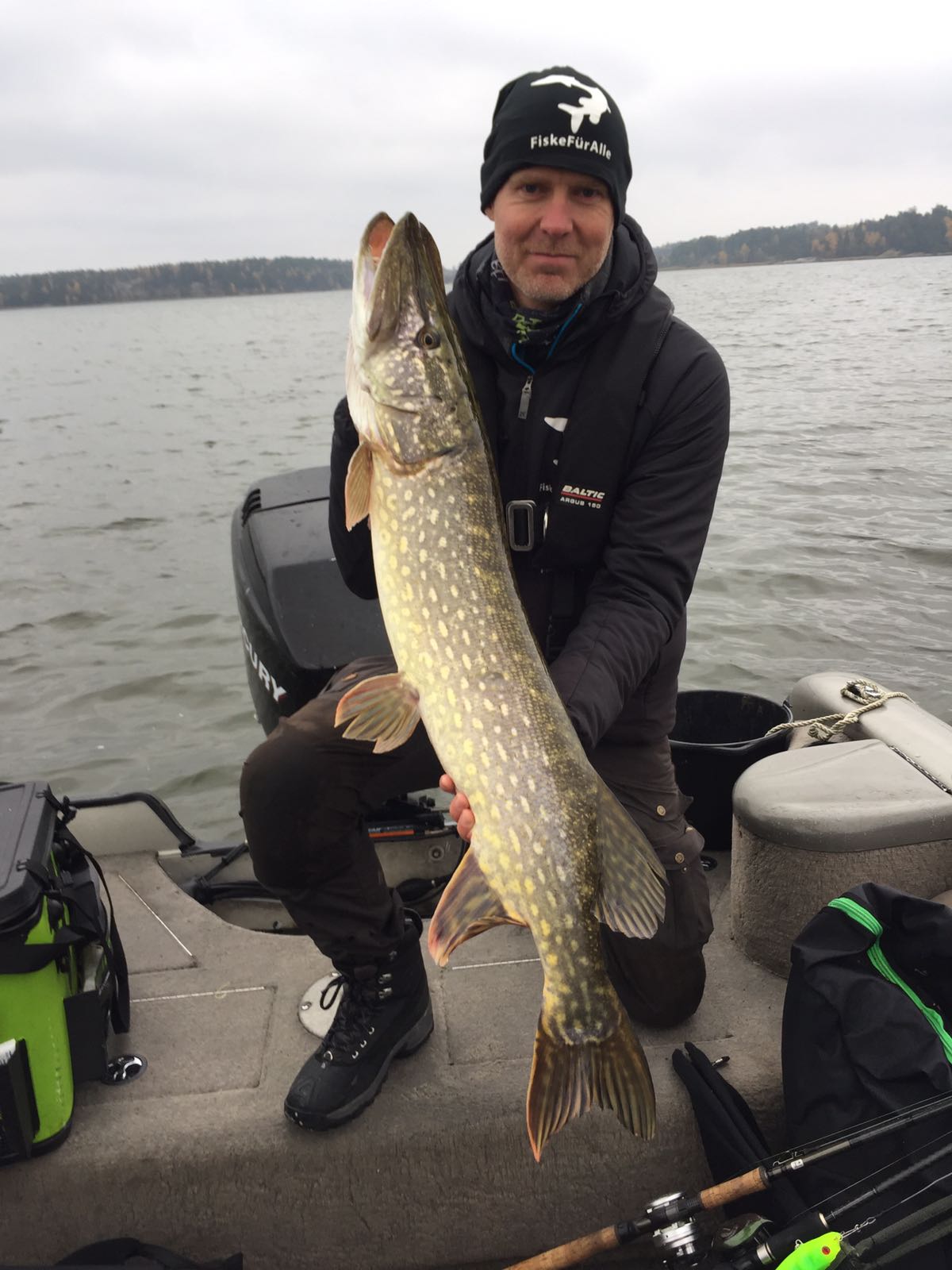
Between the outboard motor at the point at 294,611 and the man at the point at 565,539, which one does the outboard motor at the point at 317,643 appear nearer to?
the outboard motor at the point at 294,611

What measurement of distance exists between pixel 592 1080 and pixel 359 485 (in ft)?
4.75

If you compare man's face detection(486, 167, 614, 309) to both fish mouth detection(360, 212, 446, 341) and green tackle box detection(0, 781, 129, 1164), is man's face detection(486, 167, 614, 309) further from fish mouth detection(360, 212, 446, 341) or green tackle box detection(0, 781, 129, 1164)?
green tackle box detection(0, 781, 129, 1164)

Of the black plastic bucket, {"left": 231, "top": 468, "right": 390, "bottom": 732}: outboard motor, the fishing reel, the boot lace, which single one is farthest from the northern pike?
the black plastic bucket

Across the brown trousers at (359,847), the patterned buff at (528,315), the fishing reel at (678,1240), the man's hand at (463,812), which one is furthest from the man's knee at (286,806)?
the patterned buff at (528,315)

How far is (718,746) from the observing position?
3.48m

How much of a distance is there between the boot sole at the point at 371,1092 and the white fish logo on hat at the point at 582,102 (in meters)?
2.37

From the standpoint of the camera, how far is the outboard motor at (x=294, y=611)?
3439 millimetres

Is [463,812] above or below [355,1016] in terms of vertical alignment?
above

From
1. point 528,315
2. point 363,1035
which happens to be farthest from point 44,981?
point 528,315

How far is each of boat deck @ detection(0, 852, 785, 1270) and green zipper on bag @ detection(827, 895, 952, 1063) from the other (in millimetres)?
534

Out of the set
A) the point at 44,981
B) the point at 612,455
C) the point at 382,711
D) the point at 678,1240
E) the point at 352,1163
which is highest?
the point at 612,455

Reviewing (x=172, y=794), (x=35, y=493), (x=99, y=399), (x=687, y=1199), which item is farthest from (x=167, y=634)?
(x=99, y=399)

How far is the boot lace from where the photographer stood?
2.51 metres

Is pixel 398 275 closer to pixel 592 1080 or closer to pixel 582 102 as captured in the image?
pixel 582 102
